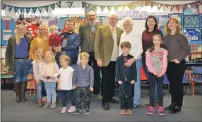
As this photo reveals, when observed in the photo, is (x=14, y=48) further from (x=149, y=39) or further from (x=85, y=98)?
(x=149, y=39)

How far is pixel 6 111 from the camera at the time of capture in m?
4.44

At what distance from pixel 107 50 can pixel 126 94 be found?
711 mm

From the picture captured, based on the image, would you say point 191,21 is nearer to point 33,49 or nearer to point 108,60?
point 108,60

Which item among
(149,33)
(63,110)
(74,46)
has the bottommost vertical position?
(63,110)

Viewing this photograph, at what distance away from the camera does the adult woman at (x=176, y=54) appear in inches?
164

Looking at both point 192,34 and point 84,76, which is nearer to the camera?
point 84,76

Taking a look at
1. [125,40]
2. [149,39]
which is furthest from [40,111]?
[149,39]

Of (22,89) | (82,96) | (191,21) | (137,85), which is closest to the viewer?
(82,96)

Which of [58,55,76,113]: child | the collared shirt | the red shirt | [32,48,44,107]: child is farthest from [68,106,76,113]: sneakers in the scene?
the red shirt

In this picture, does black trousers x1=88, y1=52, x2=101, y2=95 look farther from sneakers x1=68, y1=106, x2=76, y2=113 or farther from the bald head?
sneakers x1=68, y1=106, x2=76, y2=113

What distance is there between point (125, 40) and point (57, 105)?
155cm

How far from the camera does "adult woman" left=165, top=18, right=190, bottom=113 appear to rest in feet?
13.7

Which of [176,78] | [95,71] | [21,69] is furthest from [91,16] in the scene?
[176,78]

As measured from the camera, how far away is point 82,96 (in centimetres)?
432
